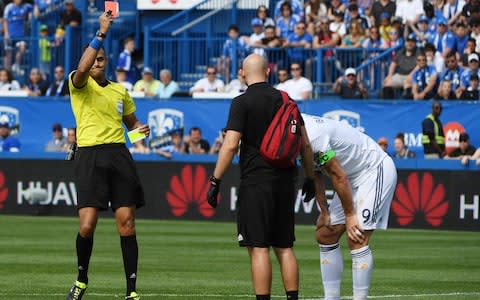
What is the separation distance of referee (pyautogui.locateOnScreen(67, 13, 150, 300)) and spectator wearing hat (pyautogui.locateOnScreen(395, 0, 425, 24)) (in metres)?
16.5

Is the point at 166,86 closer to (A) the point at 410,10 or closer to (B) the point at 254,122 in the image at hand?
(A) the point at 410,10

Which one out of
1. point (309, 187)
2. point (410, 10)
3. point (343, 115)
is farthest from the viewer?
point (410, 10)

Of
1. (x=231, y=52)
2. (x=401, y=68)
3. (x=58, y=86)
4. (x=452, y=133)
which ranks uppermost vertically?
(x=231, y=52)

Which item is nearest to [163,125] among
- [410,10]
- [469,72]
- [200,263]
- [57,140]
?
[57,140]

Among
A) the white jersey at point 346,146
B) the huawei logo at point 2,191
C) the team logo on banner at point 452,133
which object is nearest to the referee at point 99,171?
the white jersey at point 346,146

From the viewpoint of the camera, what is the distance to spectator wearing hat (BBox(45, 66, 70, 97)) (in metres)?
27.7

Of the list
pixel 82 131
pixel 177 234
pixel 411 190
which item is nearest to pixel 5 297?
pixel 82 131

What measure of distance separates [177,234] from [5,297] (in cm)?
881

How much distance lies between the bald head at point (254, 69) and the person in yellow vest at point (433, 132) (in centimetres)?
1430

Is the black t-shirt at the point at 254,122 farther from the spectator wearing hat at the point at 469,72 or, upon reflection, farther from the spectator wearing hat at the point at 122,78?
the spectator wearing hat at the point at 122,78

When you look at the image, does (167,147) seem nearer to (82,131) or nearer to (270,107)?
(82,131)

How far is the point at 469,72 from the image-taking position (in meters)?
24.5

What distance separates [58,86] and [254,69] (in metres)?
18.9

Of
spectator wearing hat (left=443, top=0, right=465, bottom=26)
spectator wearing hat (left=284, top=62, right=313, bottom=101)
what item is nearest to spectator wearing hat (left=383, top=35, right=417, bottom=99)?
spectator wearing hat (left=443, top=0, right=465, bottom=26)
